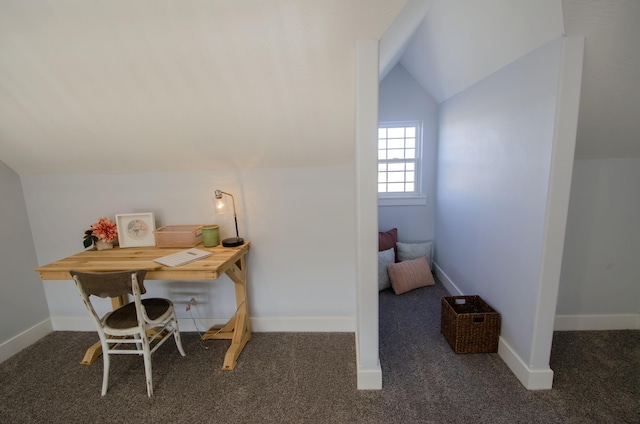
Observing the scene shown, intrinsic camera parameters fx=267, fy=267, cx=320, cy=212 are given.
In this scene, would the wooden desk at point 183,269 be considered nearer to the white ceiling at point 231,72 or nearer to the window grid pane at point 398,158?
the white ceiling at point 231,72

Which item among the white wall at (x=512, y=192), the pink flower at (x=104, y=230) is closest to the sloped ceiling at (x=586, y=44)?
the white wall at (x=512, y=192)

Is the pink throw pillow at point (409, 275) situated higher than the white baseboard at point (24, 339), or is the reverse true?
the pink throw pillow at point (409, 275)

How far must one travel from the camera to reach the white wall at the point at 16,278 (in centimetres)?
211

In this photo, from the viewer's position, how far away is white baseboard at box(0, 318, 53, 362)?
2.06m

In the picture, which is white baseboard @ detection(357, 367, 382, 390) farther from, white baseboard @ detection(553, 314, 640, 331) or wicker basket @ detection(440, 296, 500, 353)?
white baseboard @ detection(553, 314, 640, 331)

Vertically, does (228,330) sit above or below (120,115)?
below

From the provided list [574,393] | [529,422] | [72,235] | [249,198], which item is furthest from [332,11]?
[72,235]

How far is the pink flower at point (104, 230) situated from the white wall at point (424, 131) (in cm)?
272

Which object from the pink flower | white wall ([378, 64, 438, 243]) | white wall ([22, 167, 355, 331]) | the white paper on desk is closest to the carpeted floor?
white wall ([22, 167, 355, 331])

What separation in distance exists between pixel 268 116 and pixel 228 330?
5.76ft

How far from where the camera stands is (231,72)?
1.47 metres

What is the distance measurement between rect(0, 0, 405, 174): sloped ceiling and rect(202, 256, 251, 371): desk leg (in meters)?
0.85

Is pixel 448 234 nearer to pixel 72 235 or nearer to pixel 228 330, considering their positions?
pixel 228 330

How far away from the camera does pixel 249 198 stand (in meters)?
2.17
